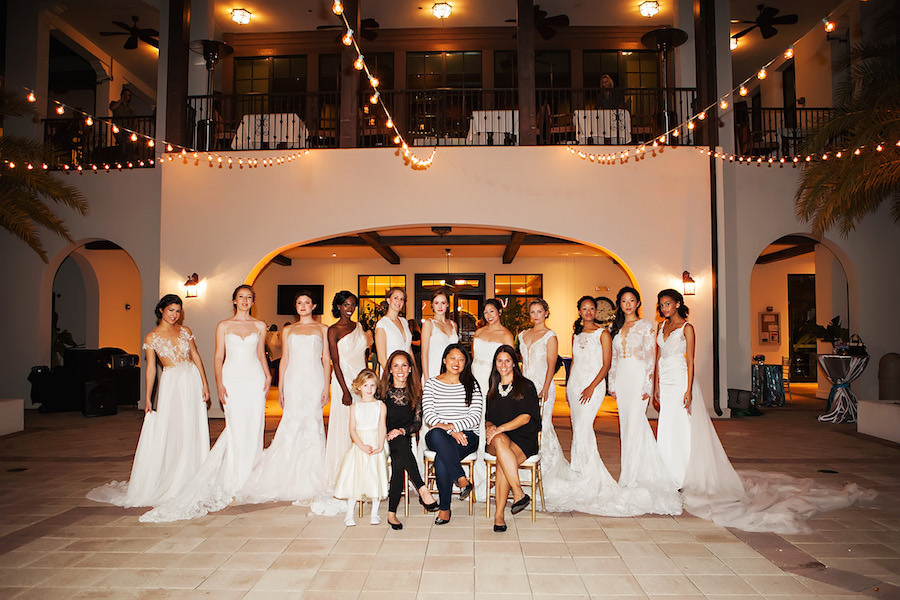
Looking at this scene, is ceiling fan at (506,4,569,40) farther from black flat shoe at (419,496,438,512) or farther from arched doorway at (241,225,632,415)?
black flat shoe at (419,496,438,512)

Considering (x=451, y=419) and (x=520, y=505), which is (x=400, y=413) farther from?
(x=520, y=505)

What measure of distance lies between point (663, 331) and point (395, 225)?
4.92 meters

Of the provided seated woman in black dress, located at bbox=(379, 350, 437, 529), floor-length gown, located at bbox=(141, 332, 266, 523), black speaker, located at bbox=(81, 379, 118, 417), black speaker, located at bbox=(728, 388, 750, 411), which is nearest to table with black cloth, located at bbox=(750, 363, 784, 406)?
black speaker, located at bbox=(728, 388, 750, 411)

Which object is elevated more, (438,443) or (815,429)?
(438,443)

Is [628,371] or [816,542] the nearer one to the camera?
[816,542]

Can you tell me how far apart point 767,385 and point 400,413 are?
8781mm

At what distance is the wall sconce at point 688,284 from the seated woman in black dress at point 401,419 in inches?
222

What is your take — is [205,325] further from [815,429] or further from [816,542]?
[815,429]

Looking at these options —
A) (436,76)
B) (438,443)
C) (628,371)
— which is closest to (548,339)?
(628,371)

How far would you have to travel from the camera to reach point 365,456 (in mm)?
4145

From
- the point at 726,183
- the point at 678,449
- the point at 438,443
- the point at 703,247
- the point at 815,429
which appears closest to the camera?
the point at 438,443

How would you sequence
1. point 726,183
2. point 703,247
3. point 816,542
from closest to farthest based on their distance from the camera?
1. point 816,542
2. point 703,247
3. point 726,183

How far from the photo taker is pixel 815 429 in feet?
26.7

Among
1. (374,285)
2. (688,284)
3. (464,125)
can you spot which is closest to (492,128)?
(464,125)
